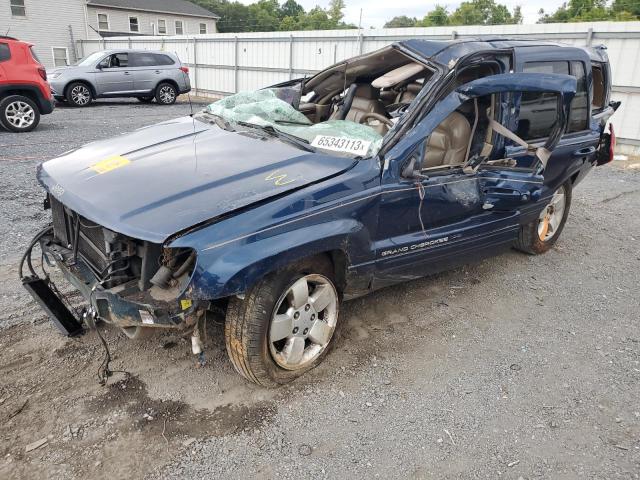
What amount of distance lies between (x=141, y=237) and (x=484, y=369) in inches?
86.2

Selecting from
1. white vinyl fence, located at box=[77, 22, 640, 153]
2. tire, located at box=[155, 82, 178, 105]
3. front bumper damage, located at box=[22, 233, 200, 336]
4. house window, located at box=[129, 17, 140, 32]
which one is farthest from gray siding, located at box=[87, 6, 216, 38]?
front bumper damage, located at box=[22, 233, 200, 336]

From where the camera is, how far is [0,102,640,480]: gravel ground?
2.36 metres

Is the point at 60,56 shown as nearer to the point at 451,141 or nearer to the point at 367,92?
the point at 367,92

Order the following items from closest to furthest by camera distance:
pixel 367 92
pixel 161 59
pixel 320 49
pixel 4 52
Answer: pixel 367 92 < pixel 4 52 < pixel 320 49 < pixel 161 59

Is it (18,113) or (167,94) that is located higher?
(18,113)

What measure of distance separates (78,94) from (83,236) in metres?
13.3

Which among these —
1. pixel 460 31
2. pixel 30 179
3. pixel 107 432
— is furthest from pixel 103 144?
pixel 460 31

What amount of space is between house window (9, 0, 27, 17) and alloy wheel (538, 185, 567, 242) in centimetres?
2855

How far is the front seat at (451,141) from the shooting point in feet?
11.2

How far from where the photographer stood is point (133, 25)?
3388 cm

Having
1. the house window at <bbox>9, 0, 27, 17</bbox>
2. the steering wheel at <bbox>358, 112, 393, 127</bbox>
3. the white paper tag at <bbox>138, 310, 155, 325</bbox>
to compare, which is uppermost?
the house window at <bbox>9, 0, 27, 17</bbox>

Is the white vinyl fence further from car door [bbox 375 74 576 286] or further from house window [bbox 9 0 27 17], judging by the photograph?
house window [bbox 9 0 27 17]

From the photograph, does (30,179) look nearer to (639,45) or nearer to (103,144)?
(103,144)

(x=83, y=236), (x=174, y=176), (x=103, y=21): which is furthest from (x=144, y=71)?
(x=103, y=21)
